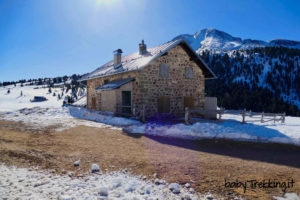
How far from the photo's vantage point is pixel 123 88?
16031mm

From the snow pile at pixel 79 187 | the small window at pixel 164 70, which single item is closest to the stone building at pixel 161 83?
the small window at pixel 164 70

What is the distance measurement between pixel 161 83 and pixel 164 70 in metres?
1.14

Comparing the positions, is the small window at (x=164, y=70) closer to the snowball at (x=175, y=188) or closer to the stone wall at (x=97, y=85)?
the stone wall at (x=97, y=85)

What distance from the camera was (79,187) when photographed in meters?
3.98

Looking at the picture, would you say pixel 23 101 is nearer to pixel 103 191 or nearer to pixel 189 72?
pixel 189 72

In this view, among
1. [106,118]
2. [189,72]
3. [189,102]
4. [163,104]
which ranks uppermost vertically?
[189,72]

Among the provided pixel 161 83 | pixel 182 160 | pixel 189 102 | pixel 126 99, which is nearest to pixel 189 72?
pixel 189 102

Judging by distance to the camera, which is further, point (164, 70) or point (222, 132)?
point (164, 70)

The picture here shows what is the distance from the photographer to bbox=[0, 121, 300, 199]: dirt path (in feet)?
15.4

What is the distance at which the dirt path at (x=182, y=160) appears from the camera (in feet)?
15.4

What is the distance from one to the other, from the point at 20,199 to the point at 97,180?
59.2 inches

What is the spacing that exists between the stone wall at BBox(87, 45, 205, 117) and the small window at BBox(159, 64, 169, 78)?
203mm

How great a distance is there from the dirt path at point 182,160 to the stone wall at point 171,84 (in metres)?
7.02

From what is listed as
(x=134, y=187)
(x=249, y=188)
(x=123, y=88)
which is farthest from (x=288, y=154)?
(x=123, y=88)
